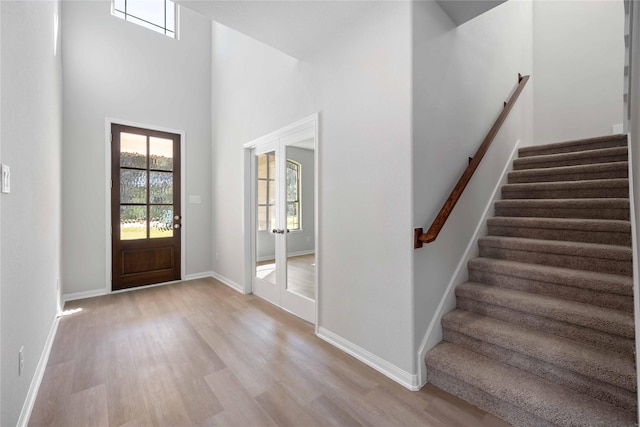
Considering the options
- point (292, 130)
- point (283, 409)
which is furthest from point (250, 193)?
point (283, 409)

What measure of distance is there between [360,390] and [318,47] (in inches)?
111

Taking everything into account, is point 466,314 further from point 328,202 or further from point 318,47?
point 318,47

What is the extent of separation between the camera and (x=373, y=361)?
83.4 inches

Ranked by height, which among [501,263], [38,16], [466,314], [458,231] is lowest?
[466,314]

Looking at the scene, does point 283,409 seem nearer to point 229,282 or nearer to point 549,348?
point 549,348

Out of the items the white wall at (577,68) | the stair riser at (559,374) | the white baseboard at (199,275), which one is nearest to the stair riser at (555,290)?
the stair riser at (559,374)

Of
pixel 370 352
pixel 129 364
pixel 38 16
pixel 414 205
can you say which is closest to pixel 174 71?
pixel 38 16

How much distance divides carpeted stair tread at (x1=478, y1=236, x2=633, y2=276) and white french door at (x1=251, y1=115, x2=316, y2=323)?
5.65ft

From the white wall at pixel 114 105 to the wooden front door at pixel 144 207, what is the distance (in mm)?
150

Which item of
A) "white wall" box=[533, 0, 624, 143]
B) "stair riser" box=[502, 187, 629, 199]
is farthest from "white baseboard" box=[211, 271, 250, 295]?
"white wall" box=[533, 0, 624, 143]

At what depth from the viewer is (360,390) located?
185 cm

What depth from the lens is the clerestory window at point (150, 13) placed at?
419cm

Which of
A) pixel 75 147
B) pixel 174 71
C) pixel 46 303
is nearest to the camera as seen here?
pixel 46 303

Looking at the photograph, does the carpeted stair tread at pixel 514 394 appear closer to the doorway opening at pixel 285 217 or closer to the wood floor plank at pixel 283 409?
the wood floor plank at pixel 283 409
